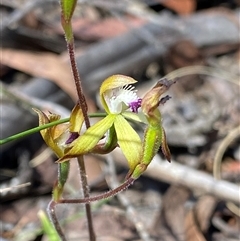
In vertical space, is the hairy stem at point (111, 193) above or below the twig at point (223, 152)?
above

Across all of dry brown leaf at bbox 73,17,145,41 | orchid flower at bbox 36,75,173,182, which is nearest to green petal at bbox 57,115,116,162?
orchid flower at bbox 36,75,173,182

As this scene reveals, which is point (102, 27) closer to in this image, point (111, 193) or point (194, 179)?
point (194, 179)

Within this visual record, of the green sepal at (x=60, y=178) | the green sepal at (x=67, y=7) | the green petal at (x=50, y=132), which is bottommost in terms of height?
the green sepal at (x=60, y=178)

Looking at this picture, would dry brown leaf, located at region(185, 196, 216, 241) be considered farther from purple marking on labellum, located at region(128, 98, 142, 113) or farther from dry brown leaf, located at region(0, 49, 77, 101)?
purple marking on labellum, located at region(128, 98, 142, 113)

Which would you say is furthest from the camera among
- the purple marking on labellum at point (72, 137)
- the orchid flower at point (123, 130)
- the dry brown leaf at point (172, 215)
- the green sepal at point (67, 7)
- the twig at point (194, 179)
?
the dry brown leaf at point (172, 215)

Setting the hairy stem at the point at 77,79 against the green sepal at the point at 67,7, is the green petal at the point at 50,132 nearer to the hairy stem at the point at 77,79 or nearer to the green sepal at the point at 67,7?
the hairy stem at the point at 77,79

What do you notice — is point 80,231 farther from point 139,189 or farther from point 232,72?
point 232,72

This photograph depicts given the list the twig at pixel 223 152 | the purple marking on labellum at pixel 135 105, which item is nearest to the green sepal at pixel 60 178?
the purple marking on labellum at pixel 135 105
